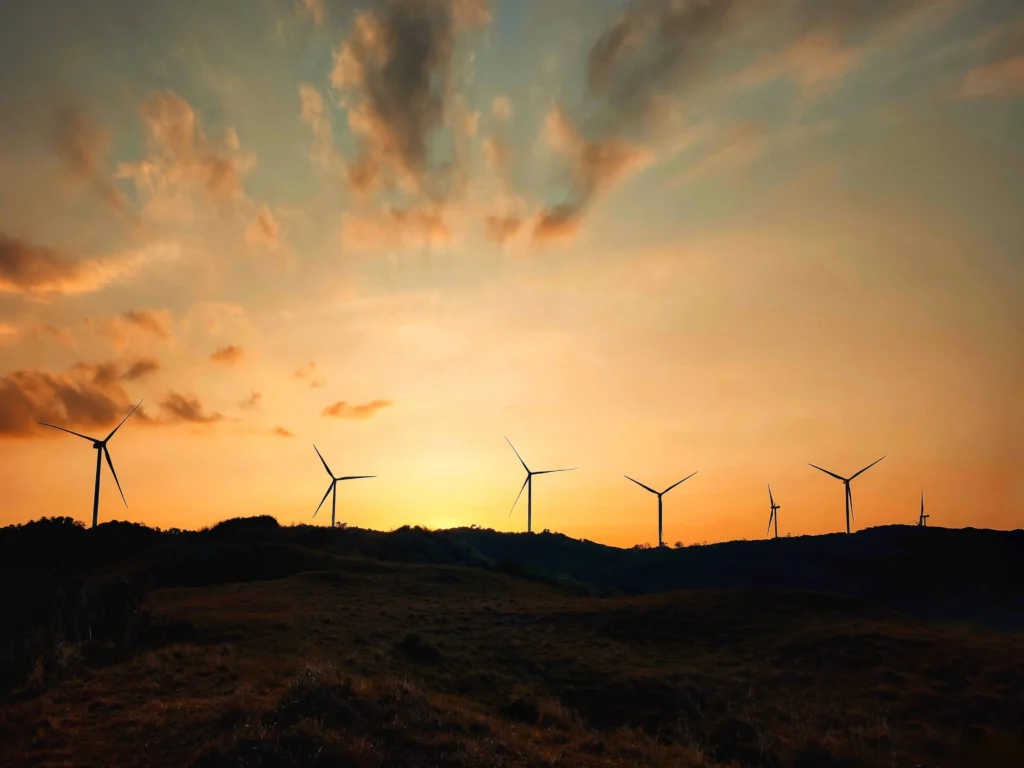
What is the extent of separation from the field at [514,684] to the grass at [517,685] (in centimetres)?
13

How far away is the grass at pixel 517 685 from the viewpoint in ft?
78.3

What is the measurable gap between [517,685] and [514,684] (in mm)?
601

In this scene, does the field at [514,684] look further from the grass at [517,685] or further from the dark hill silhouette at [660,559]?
the dark hill silhouette at [660,559]

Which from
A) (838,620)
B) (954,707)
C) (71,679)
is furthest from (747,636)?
(71,679)

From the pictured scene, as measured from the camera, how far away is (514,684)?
134 feet

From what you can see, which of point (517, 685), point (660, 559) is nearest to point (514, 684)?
point (517, 685)

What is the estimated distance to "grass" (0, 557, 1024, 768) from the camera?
23.9 meters

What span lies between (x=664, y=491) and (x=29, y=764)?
4134 inches

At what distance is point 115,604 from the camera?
4641cm

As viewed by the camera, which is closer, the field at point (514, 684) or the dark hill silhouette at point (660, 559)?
the field at point (514, 684)

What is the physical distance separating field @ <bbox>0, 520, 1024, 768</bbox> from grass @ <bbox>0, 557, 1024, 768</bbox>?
130 mm

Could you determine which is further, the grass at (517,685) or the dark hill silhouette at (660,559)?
the dark hill silhouette at (660,559)

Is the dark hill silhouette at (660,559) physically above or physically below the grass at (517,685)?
above

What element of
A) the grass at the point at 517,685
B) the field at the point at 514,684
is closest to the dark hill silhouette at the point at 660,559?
the field at the point at 514,684
